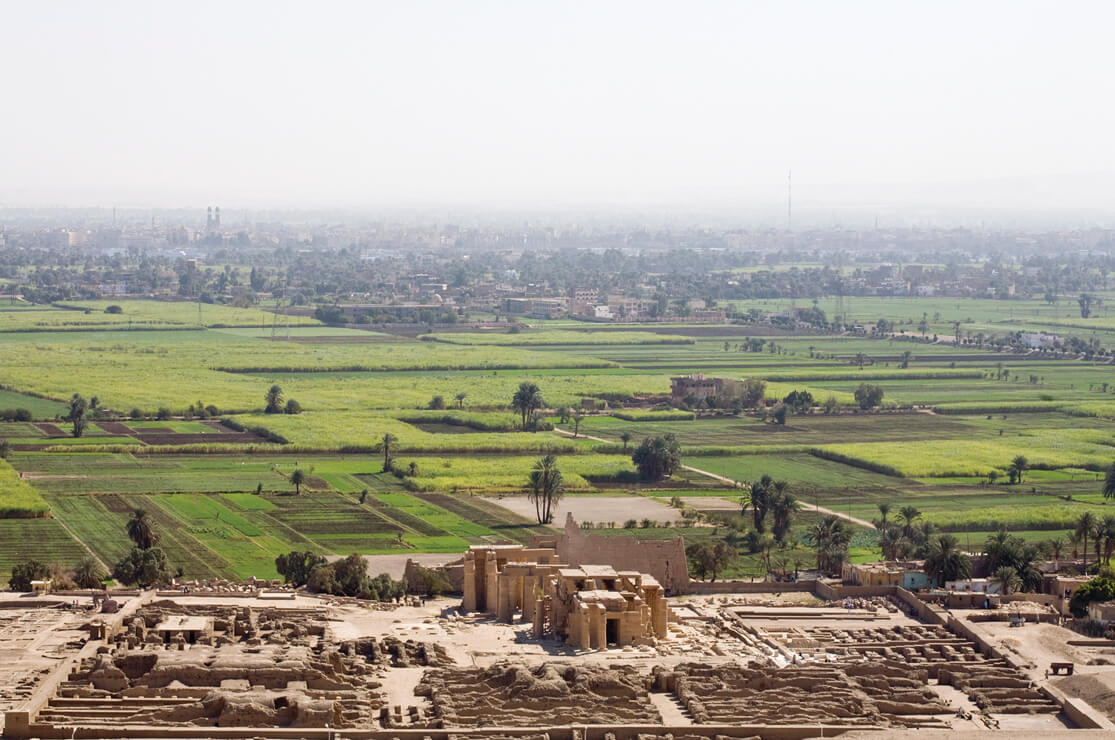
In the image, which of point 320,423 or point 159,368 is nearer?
point 320,423

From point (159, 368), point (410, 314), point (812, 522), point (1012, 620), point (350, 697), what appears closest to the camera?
point (350, 697)

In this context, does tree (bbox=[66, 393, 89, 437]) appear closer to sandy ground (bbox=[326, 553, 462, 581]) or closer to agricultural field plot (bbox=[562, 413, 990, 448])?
agricultural field plot (bbox=[562, 413, 990, 448])

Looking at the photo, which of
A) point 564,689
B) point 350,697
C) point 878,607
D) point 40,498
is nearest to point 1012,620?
point 878,607

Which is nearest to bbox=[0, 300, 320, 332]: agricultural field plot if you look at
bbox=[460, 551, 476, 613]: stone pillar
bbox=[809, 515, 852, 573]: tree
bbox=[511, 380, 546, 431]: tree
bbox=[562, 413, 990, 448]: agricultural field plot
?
bbox=[511, 380, 546, 431]: tree

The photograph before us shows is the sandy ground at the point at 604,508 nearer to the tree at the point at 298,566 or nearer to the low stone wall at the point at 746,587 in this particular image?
the low stone wall at the point at 746,587

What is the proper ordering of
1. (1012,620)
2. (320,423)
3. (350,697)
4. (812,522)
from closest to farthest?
1. (350,697)
2. (1012,620)
3. (812,522)
4. (320,423)

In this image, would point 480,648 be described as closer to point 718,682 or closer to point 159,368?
point 718,682
